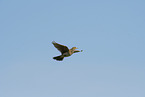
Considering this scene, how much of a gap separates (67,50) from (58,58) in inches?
49.4

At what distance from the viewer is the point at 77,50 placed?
31.2m

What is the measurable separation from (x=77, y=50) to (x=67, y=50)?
1.03 m

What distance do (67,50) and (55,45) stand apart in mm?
1403

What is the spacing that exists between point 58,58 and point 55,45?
1518mm

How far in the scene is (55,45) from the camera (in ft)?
100

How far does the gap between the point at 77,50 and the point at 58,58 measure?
6.97 ft

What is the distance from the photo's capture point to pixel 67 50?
31.1m

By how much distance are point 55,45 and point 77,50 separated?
2371 mm
